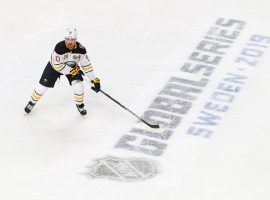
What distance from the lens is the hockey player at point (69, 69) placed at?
10.7 meters

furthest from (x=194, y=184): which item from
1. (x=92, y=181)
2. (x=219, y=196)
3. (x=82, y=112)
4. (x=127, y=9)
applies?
(x=127, y=9)

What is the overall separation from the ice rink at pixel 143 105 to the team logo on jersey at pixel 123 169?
0.7 inches

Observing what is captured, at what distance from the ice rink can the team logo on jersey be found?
0.02 m

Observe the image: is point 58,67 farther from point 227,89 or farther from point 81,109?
point 227,89

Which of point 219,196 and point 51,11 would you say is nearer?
point 219,196

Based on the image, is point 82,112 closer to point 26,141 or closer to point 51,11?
point 26,141

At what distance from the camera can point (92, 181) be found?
9.98 metres

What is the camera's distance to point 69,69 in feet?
35.7

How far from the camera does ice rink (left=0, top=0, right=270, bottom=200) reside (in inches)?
393

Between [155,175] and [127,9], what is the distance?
4.38 meters

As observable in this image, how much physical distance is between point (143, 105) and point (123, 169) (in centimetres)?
152

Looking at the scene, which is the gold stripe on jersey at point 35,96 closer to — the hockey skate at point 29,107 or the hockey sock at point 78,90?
the hockey skate at point 29,107

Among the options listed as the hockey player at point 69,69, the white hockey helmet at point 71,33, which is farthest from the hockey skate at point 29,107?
the white hockey helmet at point 71,33

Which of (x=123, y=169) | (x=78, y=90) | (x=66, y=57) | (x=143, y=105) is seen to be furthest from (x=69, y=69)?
(x=123, y=169)
